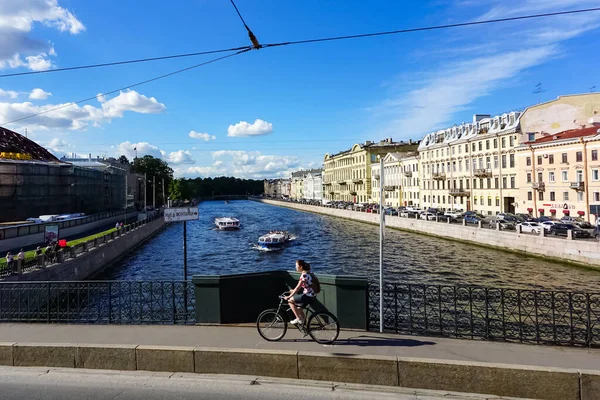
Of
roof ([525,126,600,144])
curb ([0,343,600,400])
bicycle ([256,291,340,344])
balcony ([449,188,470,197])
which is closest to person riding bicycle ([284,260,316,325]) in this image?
bicycle ([256,291,340,344])

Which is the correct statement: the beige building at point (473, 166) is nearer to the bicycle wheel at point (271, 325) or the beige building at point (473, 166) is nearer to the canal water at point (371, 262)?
the canal water at point (371, 262)

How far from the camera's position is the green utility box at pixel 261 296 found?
287 inches

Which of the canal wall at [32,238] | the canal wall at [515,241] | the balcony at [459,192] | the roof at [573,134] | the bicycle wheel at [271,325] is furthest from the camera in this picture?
the balcony at [459,192]

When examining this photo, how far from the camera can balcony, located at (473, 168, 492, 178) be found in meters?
55.2

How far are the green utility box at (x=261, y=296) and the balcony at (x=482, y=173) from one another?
53.5m

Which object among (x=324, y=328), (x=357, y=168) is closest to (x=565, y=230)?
(x=324, y=328)

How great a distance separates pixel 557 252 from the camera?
29.6 metres

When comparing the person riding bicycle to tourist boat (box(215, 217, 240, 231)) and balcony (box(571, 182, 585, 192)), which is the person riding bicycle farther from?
tourist boat (box(215, 217, 240, 231))

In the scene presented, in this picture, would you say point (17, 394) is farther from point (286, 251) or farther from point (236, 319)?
point (286, 251)

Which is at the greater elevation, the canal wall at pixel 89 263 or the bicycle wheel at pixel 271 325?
the bicycle wheel at pixel 271 325

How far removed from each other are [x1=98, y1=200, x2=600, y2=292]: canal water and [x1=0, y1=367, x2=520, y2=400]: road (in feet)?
62.1

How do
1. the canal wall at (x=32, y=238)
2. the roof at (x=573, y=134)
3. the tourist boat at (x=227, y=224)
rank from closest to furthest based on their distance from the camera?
the canal wall at (x=32, y=238)
the roof at (x=573, y=134)
the tourist boat at (x=227, y=224)

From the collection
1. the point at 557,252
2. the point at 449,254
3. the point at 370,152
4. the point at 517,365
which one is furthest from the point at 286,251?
the point at 370,152

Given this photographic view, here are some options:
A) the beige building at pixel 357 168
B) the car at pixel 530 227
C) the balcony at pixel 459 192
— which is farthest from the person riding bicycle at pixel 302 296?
the beige building at pixel 357 168
